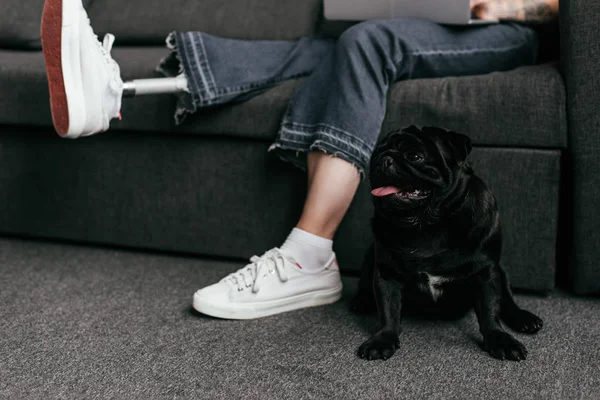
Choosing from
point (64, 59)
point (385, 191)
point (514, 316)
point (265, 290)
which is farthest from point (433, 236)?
point (64, 59)

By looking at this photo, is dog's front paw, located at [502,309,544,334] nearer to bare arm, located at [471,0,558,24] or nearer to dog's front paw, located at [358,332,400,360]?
dog's front paw, located at [358,332,400,360]

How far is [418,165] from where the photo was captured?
3.39 ft

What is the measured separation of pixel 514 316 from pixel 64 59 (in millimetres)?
937

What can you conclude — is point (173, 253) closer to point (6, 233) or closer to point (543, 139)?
point (6, 233)

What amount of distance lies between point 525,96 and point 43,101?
1.09 m

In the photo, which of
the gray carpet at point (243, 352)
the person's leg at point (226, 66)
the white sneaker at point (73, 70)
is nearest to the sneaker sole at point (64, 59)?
the white sneaker at point (73, 70)

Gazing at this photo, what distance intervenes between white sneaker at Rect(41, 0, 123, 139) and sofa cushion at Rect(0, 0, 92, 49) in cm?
72

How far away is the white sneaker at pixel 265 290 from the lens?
1.26 metres

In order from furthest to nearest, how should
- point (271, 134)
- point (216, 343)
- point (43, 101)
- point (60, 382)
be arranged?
point (43, 101), point (271, 134), point (216, 343), point (60, 382)

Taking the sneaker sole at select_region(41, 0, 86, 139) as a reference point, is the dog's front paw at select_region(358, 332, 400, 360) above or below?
below

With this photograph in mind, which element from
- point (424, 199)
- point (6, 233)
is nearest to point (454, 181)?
point (424, 199)

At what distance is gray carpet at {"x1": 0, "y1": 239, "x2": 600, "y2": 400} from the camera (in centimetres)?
99

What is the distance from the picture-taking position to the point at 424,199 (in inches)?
41.6

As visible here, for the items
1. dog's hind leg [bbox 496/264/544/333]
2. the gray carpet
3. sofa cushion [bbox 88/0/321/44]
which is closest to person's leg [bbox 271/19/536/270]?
the gray carpet
